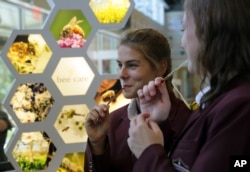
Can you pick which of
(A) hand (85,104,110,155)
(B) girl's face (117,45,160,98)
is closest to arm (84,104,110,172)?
(A) hand (85,104,110,155)

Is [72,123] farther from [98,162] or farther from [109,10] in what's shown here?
[98,162]

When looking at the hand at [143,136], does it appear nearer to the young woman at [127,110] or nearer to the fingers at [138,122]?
the fingers at [138,122]

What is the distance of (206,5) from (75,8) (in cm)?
130

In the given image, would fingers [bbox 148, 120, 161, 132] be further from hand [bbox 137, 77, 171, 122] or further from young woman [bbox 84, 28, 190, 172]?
young woman [bbox 84, 28, 190, 172]

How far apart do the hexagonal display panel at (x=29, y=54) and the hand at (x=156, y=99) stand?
1021 millimetres

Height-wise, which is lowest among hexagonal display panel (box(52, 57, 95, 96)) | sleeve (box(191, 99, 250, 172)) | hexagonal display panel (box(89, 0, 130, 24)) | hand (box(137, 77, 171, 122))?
hexagonal display panel (box(52, 57, 95, 96))

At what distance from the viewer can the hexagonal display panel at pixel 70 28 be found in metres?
1.99

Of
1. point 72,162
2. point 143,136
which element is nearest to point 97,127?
point 143,136

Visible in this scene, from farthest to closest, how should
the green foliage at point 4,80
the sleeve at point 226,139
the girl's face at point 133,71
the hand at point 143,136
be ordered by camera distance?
the green foliage at point 4,80 < the girl's face at point 133,71 < the hand at point 143,136 < the sleeve at point 226,139

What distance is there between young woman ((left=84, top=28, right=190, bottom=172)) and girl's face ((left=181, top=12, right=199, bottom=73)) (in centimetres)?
44

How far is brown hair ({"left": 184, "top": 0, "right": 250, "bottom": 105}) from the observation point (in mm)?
784

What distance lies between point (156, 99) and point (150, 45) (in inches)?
20.4

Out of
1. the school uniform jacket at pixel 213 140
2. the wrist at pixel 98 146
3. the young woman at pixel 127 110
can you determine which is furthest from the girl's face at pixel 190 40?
the wrist at pixel 98 146

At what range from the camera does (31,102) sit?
1.96 m
